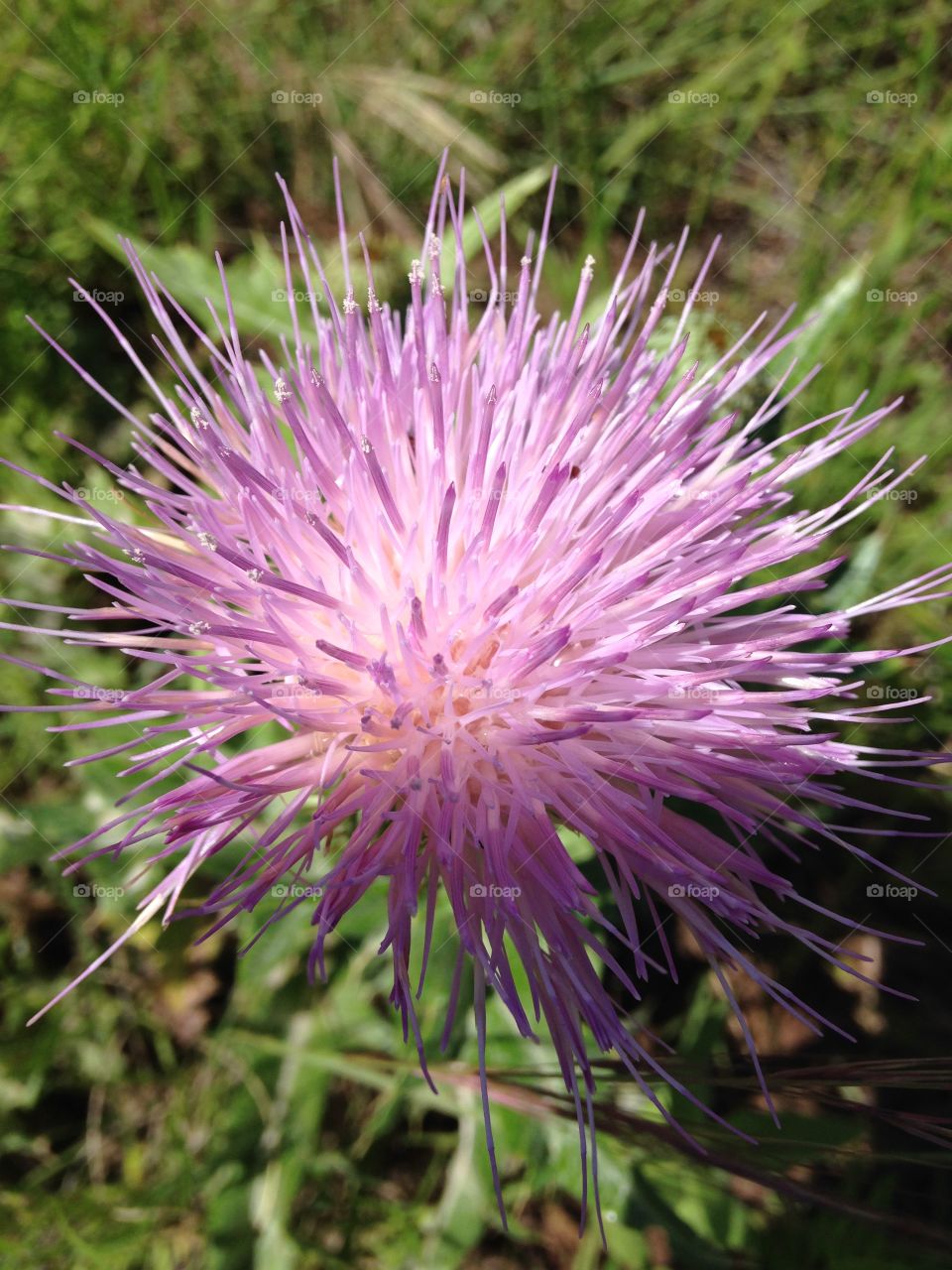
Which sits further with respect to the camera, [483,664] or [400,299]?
[400,299]

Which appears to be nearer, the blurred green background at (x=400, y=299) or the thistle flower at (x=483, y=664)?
the thistle flower at (x=483, y=664)

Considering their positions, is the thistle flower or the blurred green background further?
the blurred green background

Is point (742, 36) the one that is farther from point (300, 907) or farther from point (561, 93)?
point (300, 907)

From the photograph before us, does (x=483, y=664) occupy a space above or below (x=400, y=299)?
below
